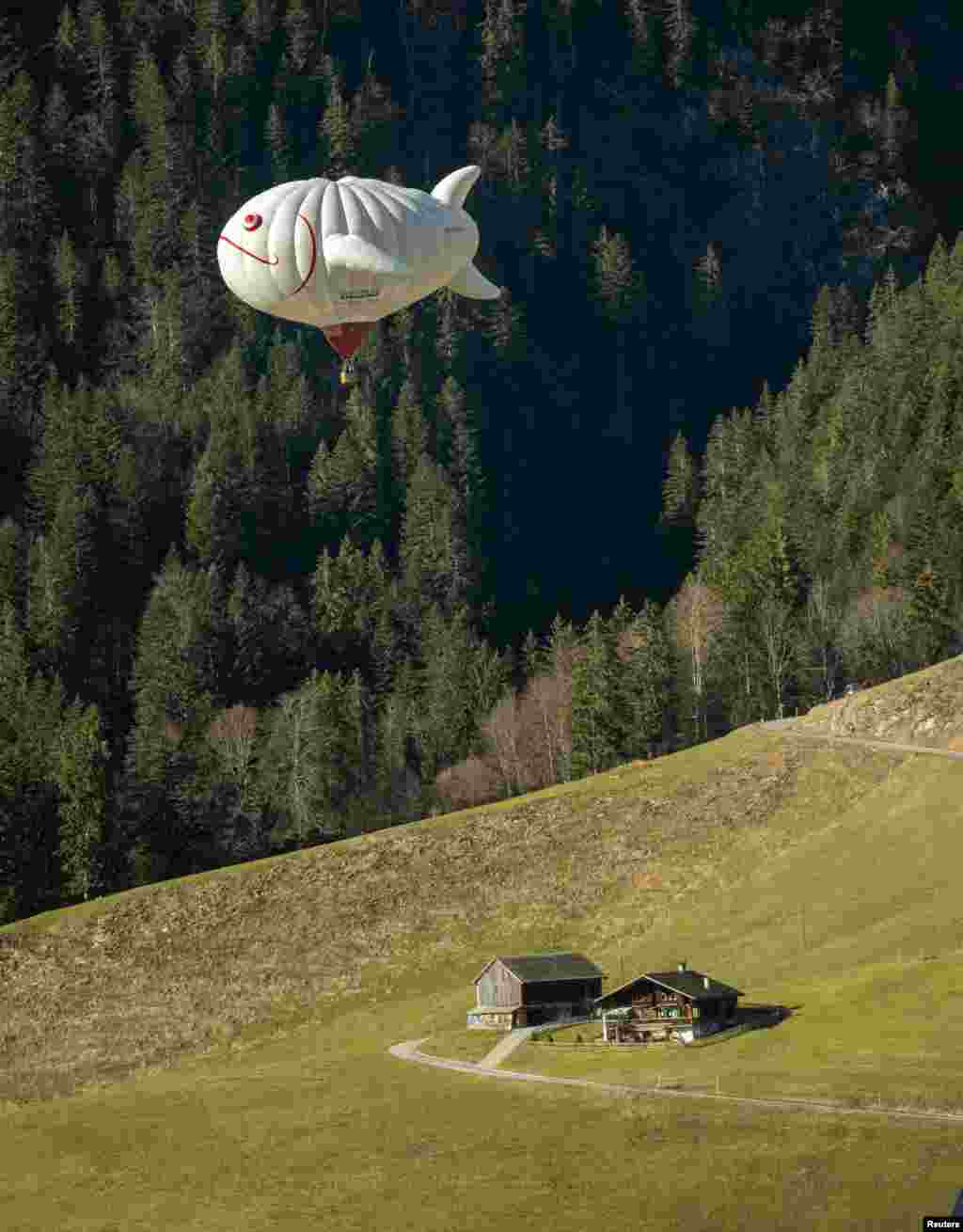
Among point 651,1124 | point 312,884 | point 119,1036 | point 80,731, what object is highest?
point 80,731

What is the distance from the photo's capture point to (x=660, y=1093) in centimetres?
10088

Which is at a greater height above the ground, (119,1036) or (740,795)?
(740,795)

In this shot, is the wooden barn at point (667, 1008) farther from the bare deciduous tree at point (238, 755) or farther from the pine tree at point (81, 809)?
the bare deciduous tree at point (238, 755)

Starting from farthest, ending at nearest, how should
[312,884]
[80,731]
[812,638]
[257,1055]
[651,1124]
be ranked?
[812,638] → [80,731] → [312,884] → [257,1055] → [651,1124]

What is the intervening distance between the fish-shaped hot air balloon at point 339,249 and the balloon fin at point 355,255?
0.13 feet

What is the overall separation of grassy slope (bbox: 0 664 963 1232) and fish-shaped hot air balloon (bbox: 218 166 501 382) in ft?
110

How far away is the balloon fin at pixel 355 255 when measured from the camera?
101m

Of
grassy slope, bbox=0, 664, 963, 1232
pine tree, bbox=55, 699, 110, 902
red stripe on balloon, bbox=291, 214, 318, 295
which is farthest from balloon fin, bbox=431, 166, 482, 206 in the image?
pine tree, bbox=55, 699, 110, 902

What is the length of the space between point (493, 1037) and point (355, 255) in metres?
39.8

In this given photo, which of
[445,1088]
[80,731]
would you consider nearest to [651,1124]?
[445,1088]

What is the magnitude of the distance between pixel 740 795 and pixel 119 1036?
4195 centimetres

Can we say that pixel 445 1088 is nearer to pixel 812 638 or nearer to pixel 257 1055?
pixel 257 1055

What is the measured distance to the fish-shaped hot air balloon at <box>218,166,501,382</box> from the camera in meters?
101

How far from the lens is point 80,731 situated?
177 meters
